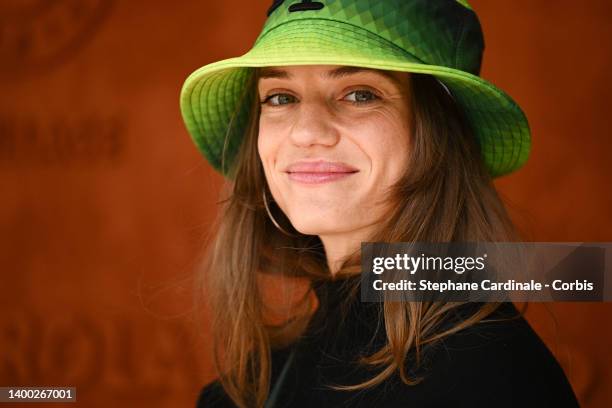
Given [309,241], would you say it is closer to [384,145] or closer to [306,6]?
[384,145]

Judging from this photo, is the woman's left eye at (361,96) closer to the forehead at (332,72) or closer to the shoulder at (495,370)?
the forehead at (332,72)

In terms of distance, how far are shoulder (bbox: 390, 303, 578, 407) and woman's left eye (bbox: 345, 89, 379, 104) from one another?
46 centimetres

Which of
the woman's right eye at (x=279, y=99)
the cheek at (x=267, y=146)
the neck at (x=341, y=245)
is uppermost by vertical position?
the woman's right eye at (x=279, y=99)

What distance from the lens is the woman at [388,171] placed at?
1.41m

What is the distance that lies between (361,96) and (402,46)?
131 millimetres

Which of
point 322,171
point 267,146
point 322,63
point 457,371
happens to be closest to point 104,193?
point 267,146

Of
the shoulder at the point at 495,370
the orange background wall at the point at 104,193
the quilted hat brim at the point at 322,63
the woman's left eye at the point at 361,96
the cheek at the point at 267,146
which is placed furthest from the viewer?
the orange background wall at the point at 104,193

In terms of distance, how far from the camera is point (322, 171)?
1.56 meters

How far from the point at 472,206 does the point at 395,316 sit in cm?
26

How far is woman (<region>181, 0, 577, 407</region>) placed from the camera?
141cm

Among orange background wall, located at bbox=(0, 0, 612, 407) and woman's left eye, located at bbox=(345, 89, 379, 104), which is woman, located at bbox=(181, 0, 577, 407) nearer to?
woman's left eye, located at bbox=(345, 89, 379, 104)

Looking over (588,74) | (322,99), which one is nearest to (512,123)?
(322,99)

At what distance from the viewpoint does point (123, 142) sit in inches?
112

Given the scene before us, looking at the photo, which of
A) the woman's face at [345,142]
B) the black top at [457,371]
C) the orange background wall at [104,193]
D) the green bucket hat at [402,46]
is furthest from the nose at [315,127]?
the orange background wall at [104,193]
